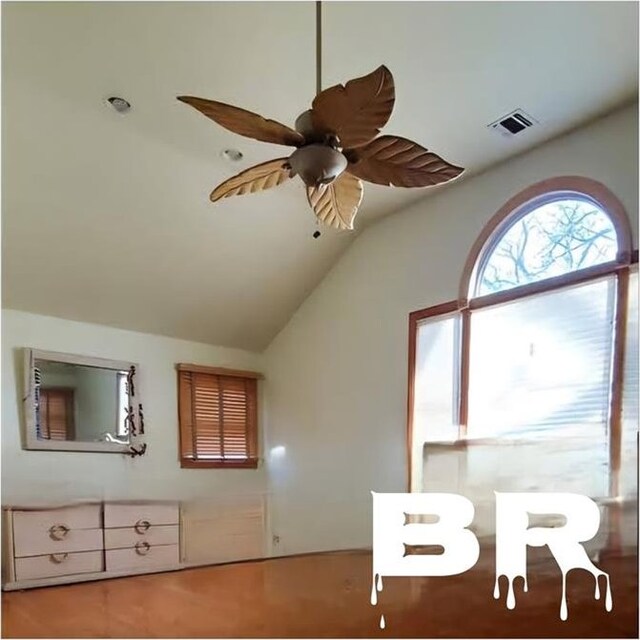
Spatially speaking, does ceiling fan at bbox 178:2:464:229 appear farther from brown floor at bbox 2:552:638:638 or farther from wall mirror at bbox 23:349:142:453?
wall mirror at bbox 23:349:142:453

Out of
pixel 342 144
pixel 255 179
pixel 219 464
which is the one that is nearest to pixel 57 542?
pixel 219 464

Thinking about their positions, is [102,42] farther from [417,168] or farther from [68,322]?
[68,322]

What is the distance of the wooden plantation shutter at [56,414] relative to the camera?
4.48 meters

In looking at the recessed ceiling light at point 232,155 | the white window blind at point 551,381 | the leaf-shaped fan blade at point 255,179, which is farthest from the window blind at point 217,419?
the leaf-shaped fan blade at point 255,179

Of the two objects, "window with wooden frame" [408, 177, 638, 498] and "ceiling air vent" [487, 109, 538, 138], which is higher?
"ceiling air vent" [487, 109, 538, 138]

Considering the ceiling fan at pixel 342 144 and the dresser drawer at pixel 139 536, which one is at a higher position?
the ceiling fan at pixel 342 144

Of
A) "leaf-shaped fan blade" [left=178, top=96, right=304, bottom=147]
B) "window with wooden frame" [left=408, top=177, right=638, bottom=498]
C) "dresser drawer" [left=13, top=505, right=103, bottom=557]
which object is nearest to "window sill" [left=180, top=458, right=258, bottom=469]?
"dresser drawer" [left=13, top=505, right=103, bottom=557]

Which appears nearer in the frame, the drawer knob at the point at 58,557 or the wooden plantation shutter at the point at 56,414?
the drawer knob at the point at 58,557

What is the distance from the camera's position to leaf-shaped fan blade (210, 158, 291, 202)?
8.30 feet

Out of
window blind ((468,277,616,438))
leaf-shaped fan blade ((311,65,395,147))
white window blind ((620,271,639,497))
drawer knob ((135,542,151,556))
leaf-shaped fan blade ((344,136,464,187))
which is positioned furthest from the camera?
drawer knob ((135,542,151,556))

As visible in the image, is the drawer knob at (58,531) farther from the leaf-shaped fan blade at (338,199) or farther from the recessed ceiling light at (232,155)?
the leaf-shaped fan blade at (338,199)

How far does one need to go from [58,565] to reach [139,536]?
612mm

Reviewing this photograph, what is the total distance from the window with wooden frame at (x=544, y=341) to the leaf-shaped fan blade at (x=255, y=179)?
72.7 inches

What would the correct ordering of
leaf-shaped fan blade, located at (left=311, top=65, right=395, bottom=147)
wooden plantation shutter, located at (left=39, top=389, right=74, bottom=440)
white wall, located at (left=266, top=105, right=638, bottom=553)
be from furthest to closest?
wooden plantation shutter, located at (left=39, top=389, right=74, bottom=440) < white wall, located at (left=266, top=105, right=638, bottom=553) < leaf-shaped fan blade, located at (left=311, top=65, right=395, bottom=147)
